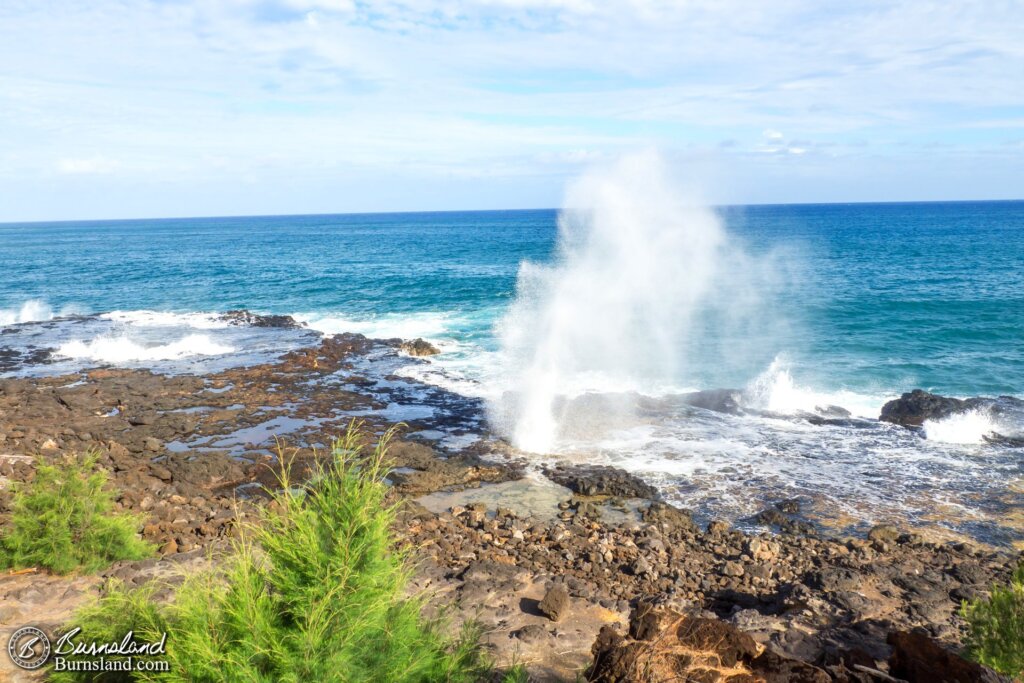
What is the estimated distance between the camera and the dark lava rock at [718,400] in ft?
72.1

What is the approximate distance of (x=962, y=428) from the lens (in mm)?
19094

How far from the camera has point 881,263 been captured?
61.4 metres

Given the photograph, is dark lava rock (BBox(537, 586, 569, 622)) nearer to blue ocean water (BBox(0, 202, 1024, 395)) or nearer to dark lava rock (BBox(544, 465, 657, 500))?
dark lava rock (BBox(544, 465, 657, 500))

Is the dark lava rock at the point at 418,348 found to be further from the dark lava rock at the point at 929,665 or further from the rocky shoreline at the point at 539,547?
the dark lava rock at the point at 929,665

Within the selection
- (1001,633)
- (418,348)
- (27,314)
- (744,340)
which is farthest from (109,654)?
(27,314)

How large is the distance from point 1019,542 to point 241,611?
14.0 m

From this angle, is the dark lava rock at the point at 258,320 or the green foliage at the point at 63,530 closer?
the green foliage at the point at 63,530

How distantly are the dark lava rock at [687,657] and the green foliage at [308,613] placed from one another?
1.64 m

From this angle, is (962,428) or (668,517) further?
(962,428)

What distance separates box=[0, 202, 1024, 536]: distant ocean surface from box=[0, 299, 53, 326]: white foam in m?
0.26

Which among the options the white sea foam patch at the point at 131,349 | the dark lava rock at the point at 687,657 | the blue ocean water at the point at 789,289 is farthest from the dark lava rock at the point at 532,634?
the white sea foam patch at the point at 131,349

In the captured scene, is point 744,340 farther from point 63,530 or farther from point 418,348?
point 63,530

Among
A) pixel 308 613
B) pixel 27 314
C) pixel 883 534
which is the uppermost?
pixel 308 613

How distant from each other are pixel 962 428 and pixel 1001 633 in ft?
46.7
